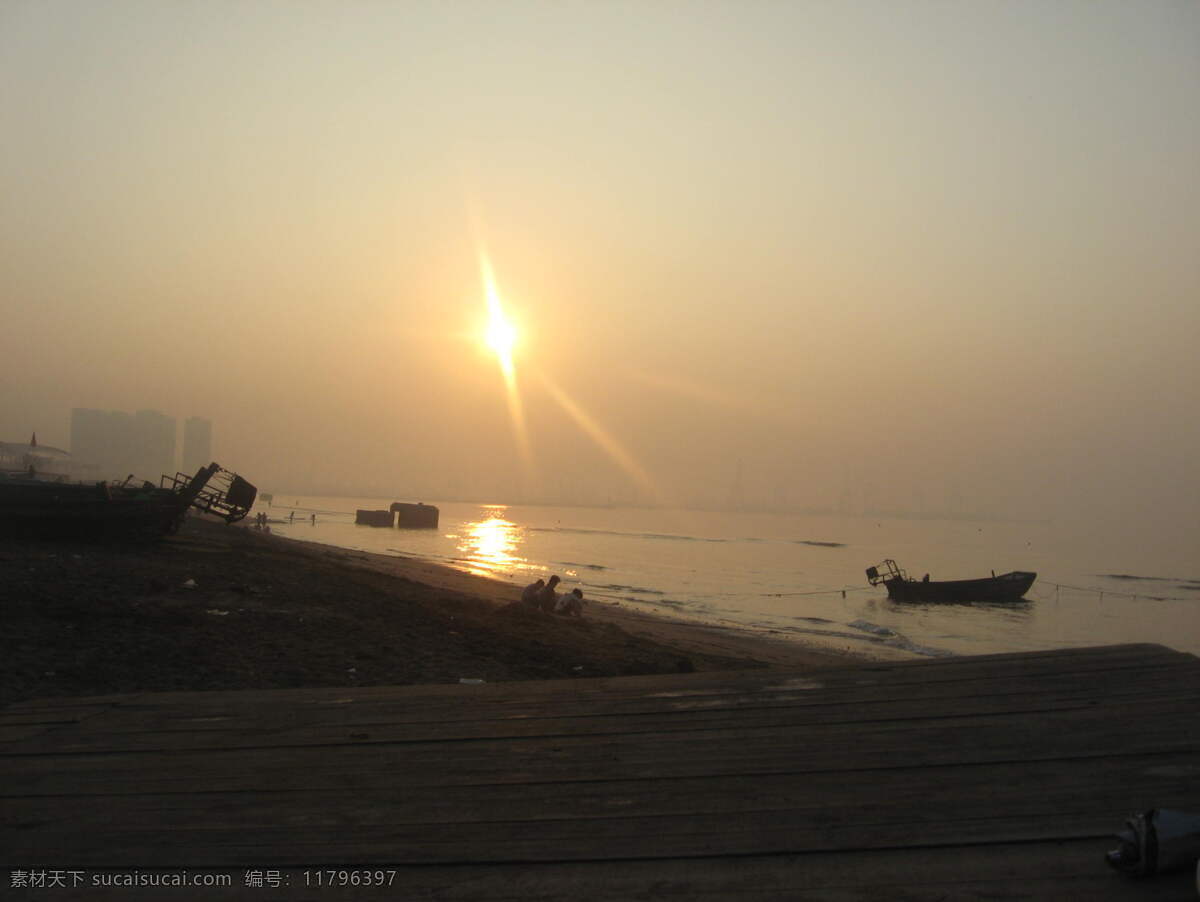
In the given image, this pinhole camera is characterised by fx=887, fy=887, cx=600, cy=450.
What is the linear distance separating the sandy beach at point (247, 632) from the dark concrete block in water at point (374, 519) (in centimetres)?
9585

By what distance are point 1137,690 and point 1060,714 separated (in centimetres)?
59

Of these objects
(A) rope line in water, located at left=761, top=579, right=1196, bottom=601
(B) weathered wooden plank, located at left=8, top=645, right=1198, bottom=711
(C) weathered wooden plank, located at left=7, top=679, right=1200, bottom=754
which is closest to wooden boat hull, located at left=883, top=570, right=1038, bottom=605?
(A) rope line in water, located at left=761, top=579, right=1196, bottom=601

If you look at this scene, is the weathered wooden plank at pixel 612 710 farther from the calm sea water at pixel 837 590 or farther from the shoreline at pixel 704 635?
the calm sea water at pixel 837 590

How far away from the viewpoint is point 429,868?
3068 millimetres

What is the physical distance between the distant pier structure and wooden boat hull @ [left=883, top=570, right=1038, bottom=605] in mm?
69116

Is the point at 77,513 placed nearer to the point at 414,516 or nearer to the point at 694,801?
the point at 694,801

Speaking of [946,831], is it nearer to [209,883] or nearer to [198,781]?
[209,883]

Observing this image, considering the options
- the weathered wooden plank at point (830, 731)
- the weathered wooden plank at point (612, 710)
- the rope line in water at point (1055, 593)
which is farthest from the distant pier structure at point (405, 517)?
the weathered wooden plank at point (830, 731)

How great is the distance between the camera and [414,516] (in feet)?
370

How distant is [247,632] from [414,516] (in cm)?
10220

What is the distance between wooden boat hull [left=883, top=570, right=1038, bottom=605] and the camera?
5525 centimetres

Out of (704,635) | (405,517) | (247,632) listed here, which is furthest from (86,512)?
(405,517)

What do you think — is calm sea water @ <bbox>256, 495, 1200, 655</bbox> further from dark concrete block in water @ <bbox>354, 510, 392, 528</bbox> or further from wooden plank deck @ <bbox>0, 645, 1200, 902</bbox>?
wooden plank deck @ <bbox>0, 645, 1200, 902</bbox>

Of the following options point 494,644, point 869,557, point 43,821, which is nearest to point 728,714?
point 43,821
